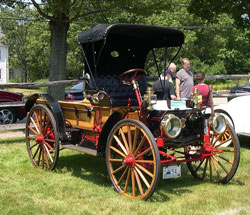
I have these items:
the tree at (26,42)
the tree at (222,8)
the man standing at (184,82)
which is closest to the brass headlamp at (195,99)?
the man standing at (184,82)

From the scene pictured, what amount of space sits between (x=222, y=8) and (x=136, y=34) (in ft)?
35.3

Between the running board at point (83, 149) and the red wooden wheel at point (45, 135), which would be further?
the red wooden wheel at point (45, 135)

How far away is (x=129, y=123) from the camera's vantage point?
5.54 meters

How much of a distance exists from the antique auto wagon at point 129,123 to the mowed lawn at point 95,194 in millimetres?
200

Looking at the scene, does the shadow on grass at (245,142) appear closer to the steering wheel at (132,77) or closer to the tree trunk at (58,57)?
the steering wheel at (132,77)

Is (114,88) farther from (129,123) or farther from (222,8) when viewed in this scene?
(222,8)

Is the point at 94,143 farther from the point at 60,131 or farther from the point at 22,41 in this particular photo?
the point at 22,41

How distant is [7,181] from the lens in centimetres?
662

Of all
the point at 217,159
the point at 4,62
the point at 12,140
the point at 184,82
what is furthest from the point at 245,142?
the point at 4,62

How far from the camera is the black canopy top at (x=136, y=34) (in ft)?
20.4

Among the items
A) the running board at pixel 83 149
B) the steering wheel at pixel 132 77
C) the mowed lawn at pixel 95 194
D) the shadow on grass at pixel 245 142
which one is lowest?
the mowed lawn at pixel 95 194

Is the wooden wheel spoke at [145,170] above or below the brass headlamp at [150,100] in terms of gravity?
below

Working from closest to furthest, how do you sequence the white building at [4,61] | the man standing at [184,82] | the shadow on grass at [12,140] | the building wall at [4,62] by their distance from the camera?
1. the man standing at [184,82]
2. the shadow on grass at [12,140]
3. the white building at [4,61]
4. the building wall at [4,62]

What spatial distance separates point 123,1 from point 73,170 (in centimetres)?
686
